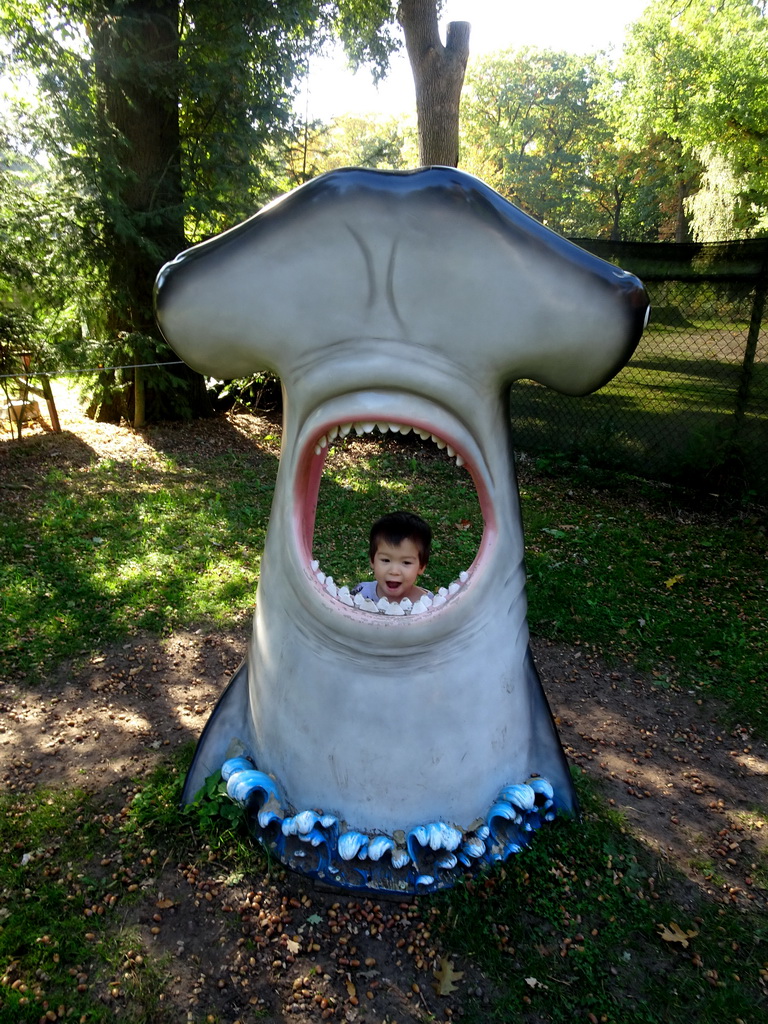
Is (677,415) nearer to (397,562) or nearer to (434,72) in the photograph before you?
(434,72)

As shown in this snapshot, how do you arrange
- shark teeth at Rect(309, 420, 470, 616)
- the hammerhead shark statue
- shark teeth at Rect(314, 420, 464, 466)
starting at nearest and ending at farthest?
1. the hammerhead shark statue
2. shark teeth at Rect(314, 420, 464, 466)
3. shark teeth at Rect(309, 420, 470, 616)

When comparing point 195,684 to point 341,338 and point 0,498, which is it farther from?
point 0,498

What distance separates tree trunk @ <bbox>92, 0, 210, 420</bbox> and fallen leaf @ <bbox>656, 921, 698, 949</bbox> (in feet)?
25.2

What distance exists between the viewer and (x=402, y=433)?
1945 mm

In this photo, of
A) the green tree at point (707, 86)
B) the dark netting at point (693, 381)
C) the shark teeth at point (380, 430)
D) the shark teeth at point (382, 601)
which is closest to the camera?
the shark teeth at point (380, 430)

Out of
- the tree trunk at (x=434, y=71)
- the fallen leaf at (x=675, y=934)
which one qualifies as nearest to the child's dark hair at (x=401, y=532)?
the fallen leaf at (x=675, y=934)

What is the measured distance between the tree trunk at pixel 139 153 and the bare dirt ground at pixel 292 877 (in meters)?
5.52

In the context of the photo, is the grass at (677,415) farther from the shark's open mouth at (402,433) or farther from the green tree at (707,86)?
the green tree at (707,86)

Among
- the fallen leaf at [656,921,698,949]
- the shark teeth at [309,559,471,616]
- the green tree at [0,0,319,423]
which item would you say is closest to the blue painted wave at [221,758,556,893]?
the fallen leaf at [656,921,698,949]

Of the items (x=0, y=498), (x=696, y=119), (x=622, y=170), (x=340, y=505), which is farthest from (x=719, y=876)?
(x=622, y=170)

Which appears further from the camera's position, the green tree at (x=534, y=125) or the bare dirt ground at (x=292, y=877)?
the green tree at (x=534, y=125)

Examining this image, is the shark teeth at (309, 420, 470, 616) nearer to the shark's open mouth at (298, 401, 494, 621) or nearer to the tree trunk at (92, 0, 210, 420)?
the shark's open mouth at (298, 401, 494, 621)

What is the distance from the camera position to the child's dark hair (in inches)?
96.7

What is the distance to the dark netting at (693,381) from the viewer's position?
22.2 ft
